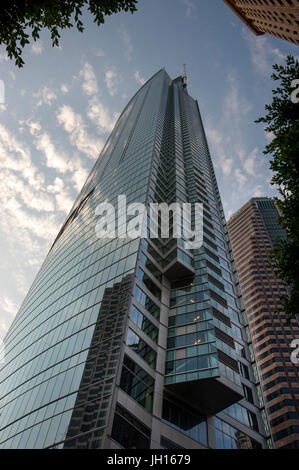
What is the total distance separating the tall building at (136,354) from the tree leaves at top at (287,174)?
15.0 meters

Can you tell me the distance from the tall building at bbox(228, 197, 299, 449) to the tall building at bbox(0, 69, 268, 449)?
18010 mm

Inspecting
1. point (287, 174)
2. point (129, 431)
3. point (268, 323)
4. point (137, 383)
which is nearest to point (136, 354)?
point (137, 383)

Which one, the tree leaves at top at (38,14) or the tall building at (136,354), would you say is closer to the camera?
the tree leaves at top at (38,14)

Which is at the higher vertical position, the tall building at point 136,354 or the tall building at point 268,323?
the tall building at point 268,323

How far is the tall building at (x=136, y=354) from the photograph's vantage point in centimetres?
2527

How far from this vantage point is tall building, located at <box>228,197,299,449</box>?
80312 millimetres

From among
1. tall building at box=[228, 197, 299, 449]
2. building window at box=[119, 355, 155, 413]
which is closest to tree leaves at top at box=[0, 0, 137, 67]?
building window at box=[119, 355, 155, 413]

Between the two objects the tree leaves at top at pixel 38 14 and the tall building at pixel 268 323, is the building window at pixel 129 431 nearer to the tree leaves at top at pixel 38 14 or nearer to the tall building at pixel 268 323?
the tree leaves at top at pixel 38 14

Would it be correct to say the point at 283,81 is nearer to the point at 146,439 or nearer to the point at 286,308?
the point at 286,308

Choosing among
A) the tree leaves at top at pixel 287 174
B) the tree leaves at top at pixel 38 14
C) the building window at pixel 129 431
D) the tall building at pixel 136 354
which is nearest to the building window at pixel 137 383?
the tall building at pixel 136 354

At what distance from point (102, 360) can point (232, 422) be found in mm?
14679

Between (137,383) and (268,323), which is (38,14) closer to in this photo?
(137,383)

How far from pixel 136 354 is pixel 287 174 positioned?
65.2 feet
